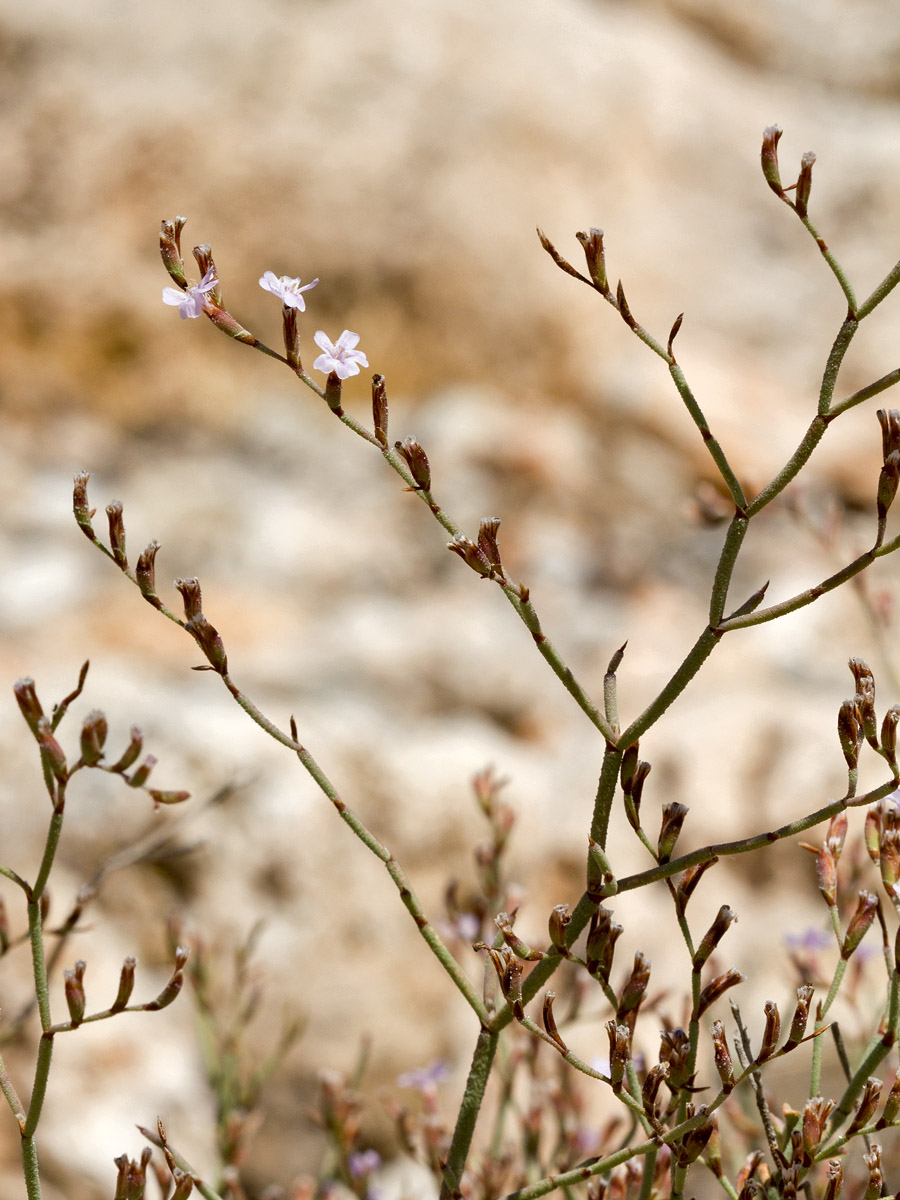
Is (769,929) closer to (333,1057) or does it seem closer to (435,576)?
(333,1057)

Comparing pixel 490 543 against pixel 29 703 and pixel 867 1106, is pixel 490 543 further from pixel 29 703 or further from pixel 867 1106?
pixel 867 1106

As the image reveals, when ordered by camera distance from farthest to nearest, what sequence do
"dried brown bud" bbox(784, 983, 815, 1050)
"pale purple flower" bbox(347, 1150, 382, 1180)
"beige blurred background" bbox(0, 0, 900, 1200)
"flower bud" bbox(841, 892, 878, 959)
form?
1. "beige blurred background" bbox(0, 0, 900, 1200)
2. "pale purple flower" bbox(347, 1150, 382, 1180)
3. "flower bud" bbox(841, 892, 878, 959)
4. "dried brown bud" bbox(784, 983, 815, 1050)

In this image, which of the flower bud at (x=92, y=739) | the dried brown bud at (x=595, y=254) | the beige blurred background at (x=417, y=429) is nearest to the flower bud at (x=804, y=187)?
the dried brown bud at (x=595, y=254)

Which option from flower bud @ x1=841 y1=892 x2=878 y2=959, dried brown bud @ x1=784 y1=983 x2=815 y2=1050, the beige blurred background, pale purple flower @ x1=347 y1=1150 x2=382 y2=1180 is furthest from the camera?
the beige blurred background

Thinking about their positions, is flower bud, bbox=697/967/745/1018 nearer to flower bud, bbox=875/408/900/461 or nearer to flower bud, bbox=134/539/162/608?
flower bud, bbox=875/408/900/461

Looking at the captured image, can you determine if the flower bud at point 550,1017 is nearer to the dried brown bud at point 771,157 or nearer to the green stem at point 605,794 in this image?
the green stem at point 605,794

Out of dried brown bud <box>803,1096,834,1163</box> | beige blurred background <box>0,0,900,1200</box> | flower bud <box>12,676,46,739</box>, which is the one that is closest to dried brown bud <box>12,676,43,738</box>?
flower bud <box>12,676,46,739</box>

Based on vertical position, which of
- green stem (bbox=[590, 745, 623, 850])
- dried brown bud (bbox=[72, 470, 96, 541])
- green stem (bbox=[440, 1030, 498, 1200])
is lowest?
green stem (bbox=[440, 1030, 498, 1200])
